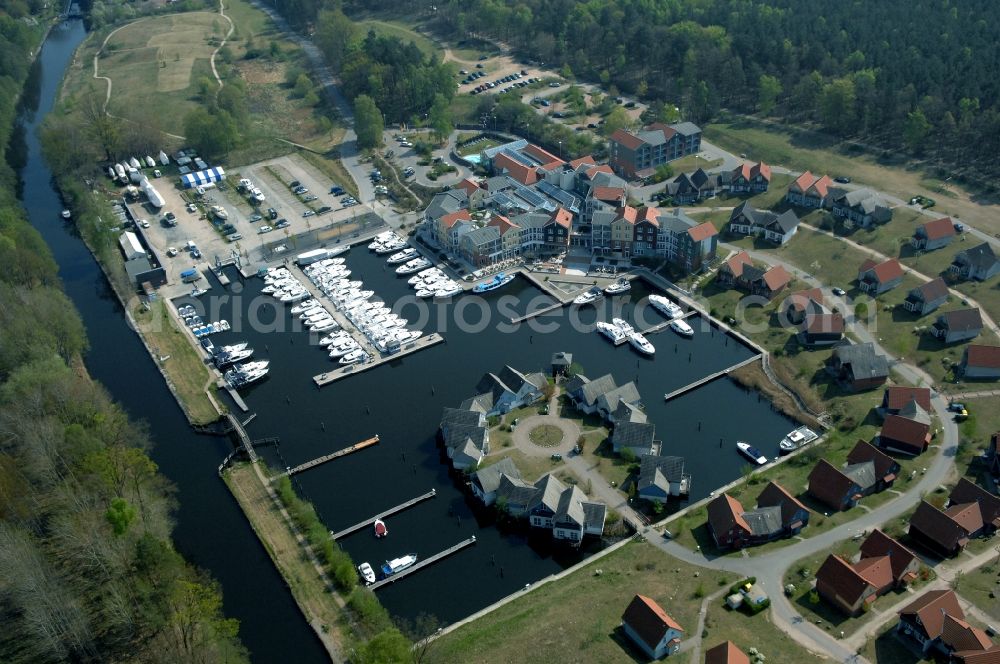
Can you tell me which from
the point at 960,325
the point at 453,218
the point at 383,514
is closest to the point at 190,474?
the point at 383,514

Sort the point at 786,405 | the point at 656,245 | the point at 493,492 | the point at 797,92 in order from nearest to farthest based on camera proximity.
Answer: the point at 493,492 < the point at 786,405 < the point at 656,245 < the point at 797,92

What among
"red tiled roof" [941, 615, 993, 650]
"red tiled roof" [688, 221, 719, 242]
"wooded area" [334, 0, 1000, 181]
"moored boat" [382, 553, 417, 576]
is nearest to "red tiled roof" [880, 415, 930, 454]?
"red tiled roof" [941, 615, 993, 650]

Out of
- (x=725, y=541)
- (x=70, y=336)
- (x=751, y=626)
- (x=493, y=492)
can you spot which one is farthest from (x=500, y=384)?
(x=70, y=336)

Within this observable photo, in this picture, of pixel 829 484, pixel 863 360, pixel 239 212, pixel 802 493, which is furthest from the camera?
pixel 239 212

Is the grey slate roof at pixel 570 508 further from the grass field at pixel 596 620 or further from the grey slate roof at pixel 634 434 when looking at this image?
the grey slate roof at pixel 634 434

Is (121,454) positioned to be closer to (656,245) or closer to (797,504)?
(797,504)

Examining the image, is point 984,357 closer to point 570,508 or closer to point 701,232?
point 701,232

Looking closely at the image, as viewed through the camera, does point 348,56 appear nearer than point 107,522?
No
